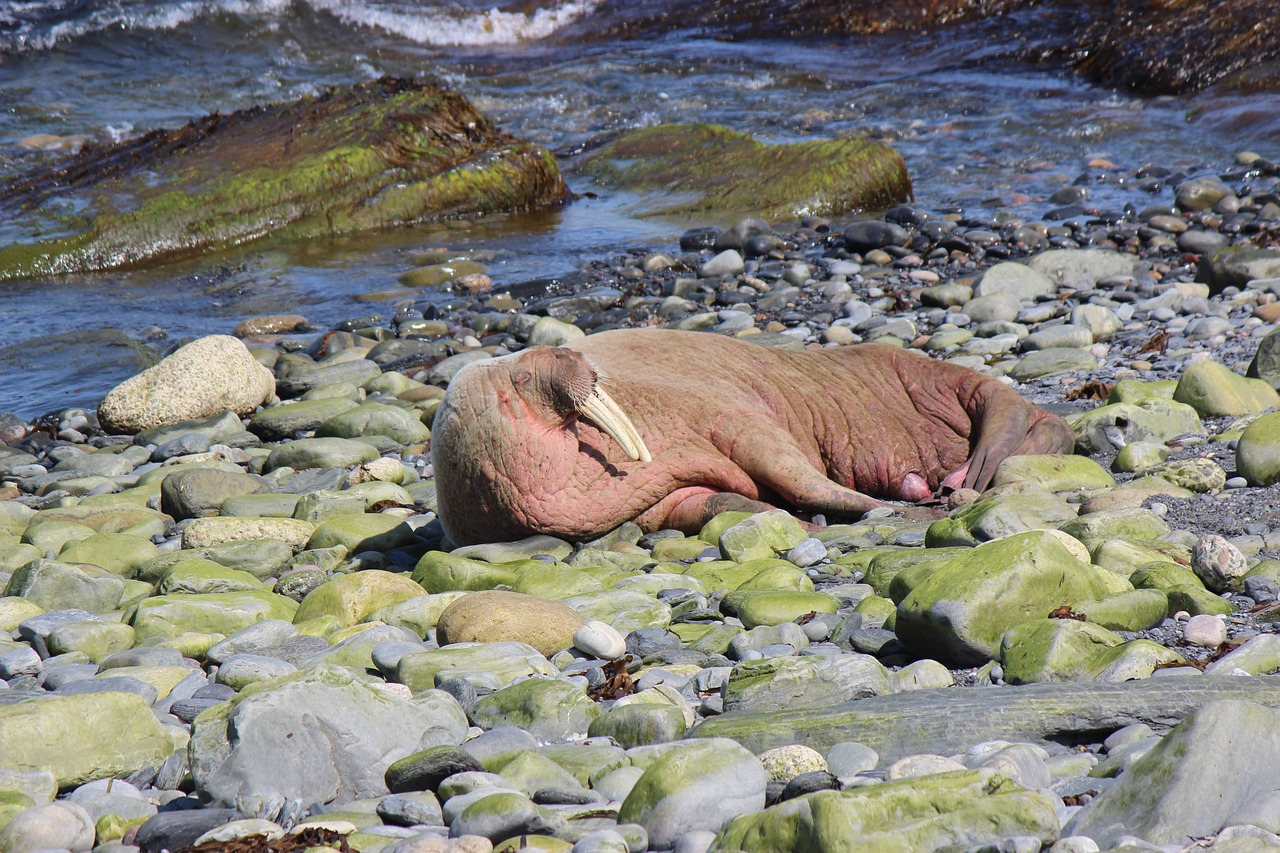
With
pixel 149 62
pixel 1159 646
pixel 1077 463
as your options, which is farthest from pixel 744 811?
pixel 149 62

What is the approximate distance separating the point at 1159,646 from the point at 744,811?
1471 mm

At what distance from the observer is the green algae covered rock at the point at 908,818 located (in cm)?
232

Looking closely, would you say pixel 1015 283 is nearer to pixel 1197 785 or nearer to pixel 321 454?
pixel 321 454

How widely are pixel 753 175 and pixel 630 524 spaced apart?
1042 cm

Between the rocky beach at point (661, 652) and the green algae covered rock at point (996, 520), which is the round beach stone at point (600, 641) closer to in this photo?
the rocky beach at point (661, 652)

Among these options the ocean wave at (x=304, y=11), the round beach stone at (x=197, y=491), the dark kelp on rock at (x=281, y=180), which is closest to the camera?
the round beach stone at (x=197, y=491)

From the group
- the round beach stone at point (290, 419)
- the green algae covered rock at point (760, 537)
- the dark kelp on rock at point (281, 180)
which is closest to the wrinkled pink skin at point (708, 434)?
the green algae covered rock at point (760, 537)

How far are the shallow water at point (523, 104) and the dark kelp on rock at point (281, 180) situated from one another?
1.73 ft

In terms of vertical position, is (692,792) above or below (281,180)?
below

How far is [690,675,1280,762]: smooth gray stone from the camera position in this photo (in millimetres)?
2984

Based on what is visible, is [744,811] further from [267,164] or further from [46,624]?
[267,164]

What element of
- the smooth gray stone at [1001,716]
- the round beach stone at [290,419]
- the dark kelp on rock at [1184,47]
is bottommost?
the round beach stone at [290,419]

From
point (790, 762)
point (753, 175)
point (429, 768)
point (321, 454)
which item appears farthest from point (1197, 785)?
point (753, 175)

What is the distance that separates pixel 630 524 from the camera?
5863 mm
